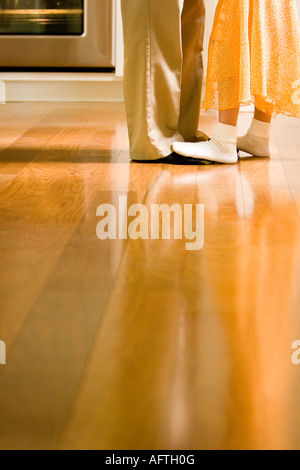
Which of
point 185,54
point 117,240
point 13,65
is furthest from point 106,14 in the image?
point 117,240

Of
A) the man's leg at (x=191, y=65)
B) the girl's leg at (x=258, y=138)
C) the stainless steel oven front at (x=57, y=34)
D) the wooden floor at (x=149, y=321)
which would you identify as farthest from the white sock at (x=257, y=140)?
the stainless steel oven front at (x=57, y=34)

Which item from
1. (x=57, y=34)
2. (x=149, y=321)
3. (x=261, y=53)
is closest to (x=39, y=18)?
(x=57, y=34)

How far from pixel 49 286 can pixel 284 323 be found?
279mm

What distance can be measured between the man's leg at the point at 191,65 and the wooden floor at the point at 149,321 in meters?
0.39

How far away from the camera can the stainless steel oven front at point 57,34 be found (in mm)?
2547

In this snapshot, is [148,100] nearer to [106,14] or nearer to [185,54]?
[185,54]

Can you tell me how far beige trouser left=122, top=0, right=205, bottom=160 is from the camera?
1.49 meters

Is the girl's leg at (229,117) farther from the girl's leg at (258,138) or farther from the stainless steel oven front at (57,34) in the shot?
the stainless steel oven front at (57,34)

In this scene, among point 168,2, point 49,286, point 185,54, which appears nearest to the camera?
point 49,286

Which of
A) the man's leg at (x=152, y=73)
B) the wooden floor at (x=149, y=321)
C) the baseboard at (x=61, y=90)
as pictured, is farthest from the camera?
the baseboard at (x=61, y=90)

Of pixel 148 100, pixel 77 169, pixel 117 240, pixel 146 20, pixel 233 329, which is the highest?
pixel 146 20

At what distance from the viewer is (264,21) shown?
4.90 feet

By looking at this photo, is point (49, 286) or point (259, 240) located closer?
point (49, 286)

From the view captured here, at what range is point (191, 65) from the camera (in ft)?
5.52
